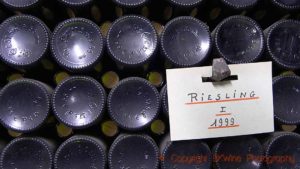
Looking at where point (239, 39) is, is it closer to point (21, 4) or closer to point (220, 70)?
point (220, 70)

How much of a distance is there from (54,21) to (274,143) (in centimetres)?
56

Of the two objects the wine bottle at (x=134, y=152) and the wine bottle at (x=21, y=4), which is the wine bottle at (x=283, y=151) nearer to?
the wine bottle at (x=134, y=152)

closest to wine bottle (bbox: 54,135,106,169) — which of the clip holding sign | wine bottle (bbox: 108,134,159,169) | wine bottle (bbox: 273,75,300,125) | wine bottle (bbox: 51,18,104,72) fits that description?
wine bottle (bbox: 108,134,159,169)

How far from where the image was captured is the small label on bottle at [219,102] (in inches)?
26.0

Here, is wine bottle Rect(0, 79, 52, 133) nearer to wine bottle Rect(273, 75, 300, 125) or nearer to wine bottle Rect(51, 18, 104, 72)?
wine bottle Rect(51, 18, 104, 72)

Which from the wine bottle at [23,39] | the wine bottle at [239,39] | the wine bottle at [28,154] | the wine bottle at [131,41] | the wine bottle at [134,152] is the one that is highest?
the wine bottle at [239,39]

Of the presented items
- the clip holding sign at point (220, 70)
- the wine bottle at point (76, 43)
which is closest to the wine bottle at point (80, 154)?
the wine bottle at point (76, 43)

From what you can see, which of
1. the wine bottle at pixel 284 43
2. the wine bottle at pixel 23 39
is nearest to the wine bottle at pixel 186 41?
the wine bottle at pixel 284 43

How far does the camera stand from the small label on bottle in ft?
2.16

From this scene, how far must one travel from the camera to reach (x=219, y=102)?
0.67 meters

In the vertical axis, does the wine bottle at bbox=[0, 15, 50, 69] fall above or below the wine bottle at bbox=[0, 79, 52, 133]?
Answer: above

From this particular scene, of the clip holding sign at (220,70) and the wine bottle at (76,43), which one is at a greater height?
the clip holding sign at (220,70)

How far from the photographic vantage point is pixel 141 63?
681 millimetres

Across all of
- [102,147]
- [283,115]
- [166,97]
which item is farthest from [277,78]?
[102,147]
